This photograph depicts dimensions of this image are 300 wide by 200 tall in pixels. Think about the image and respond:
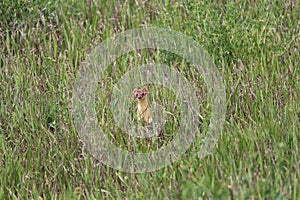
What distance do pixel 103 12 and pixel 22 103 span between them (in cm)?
145

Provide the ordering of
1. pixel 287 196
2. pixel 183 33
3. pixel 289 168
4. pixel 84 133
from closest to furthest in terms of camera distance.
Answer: pixel 287 196 → pixel 289 168 → pixel 84 133 → pixel 183 33

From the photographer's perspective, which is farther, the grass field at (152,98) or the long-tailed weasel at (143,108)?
the long-tailed weasel at (143,108)

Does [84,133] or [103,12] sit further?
[103,12]

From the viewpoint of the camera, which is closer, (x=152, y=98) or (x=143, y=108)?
(x=143, y=108)

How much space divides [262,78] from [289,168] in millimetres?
1053

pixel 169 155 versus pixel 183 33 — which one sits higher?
pixel 183 33

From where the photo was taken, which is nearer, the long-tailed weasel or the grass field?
the grass field

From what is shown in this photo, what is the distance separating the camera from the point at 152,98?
12.0 ft

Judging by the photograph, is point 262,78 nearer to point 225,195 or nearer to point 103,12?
point 225,195

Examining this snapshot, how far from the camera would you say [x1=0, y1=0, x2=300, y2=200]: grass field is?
2.80 metres

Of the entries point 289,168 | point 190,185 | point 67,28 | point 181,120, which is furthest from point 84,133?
point 67,28

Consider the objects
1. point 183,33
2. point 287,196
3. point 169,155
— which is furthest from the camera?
point 183,33

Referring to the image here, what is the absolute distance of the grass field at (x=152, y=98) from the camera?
2805 millimetres

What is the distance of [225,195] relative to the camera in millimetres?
2551
